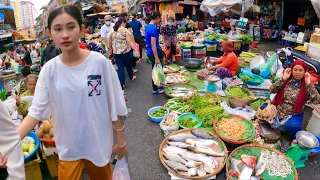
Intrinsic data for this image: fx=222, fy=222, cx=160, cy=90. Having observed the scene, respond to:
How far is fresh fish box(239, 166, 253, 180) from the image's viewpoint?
9.87ft

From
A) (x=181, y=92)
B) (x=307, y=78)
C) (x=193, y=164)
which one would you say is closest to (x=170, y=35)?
(x=181, y=92)

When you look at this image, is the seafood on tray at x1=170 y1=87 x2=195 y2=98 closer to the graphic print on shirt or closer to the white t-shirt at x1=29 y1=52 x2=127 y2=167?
the white t-shirt at x1=29 y1=52 x2=127 y2=167

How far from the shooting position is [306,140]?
3488mm

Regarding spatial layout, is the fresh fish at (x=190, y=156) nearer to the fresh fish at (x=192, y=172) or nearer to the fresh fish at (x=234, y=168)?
the fresh fish at (x=192, y=172)

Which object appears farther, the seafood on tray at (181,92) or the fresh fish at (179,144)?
the seafood on tray at (181,92)

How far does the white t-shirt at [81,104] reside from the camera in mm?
1691

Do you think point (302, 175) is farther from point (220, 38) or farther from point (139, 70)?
point (220, 38)

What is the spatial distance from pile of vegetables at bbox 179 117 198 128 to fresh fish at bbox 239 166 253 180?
4.42 ft

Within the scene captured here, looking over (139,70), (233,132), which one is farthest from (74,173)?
(139,70)

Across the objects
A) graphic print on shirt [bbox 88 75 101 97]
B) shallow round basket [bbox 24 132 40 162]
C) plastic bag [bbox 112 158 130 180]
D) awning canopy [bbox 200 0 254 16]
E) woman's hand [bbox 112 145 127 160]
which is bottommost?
shallow round basket [bbox 24 132 40 162]

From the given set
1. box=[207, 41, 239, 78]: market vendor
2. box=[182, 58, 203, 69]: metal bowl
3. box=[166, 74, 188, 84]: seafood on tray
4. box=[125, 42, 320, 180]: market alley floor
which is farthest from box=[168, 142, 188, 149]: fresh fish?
box=[182, 58, 203, 69]: metal bowl

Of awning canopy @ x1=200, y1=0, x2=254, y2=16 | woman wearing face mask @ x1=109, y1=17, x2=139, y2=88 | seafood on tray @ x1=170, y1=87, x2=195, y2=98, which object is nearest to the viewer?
seafood on tray @ x1=170, y1=87, x2=195, y2=98

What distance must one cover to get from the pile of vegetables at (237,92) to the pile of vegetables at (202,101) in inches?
13.9

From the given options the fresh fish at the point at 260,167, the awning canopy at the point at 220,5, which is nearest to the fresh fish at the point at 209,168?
the fresh fish at the point at 260,167
